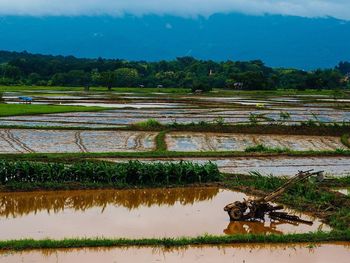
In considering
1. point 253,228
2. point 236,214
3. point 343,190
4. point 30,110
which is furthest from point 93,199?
point 30,110

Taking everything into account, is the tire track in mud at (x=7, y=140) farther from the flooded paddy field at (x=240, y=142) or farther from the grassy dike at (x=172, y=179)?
the grassy dike at (x=172, y=179)

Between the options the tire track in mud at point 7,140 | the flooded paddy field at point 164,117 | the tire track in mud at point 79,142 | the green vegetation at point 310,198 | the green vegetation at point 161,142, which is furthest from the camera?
the flooded paddy field at point 164,117

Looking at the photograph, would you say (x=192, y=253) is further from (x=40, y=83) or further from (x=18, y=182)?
(x=40, y=83)

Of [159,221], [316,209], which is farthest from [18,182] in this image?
[316,209]

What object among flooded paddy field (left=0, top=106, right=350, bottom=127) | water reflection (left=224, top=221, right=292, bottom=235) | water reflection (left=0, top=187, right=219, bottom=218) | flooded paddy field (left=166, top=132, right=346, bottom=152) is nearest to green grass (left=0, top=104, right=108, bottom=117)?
flooded paddy field (left=0, top=106, right=350, bottom=127)

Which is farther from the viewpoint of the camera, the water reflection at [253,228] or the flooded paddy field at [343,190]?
the flooded paddy field at [343,190]

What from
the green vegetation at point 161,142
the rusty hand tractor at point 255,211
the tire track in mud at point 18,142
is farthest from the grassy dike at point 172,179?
the tire track in mud at point 18,142

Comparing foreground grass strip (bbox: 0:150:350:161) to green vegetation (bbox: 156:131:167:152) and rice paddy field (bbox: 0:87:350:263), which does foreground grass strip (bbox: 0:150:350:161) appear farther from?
green vegetation (bbox: 156:131:167:152)
